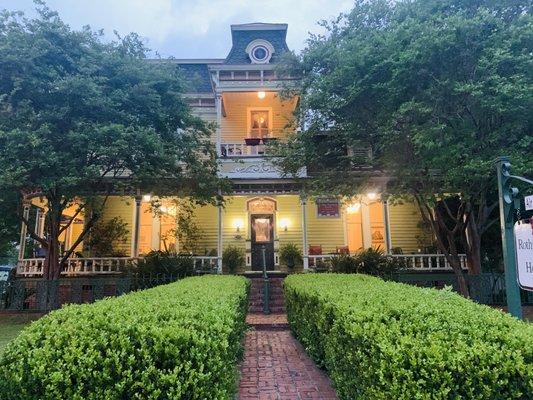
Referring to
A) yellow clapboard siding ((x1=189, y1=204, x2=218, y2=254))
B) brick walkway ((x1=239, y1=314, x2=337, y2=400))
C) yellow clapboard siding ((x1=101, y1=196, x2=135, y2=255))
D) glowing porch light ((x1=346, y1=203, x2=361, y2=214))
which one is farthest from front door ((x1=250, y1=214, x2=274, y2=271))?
brick walkway ((x1=239, y1=314, x2=337, y2=400))

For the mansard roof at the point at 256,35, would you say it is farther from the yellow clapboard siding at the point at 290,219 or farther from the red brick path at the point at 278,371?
the red brick path at the point at 278,371

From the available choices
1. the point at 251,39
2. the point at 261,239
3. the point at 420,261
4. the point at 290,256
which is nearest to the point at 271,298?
the point at 290,256

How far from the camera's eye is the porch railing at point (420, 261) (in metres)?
13.9

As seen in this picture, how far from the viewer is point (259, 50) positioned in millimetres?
16453

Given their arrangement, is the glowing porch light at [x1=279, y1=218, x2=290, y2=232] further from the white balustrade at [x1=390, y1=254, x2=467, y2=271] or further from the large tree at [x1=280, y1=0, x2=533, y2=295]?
the white balustrade at [x1=390, y1=254, x2=467, y2=271]

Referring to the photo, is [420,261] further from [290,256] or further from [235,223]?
[235,223]

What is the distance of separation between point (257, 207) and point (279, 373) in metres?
10.6

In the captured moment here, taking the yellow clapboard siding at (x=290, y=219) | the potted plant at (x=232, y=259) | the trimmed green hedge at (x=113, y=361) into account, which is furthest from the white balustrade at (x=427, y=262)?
the trimmed green hedge at (x=113, y=361)

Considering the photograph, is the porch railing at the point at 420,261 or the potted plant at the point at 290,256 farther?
the potted plant at the point at 290,256

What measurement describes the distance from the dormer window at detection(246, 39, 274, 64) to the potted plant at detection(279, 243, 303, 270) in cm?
787

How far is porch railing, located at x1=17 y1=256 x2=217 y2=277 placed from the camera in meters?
13.9

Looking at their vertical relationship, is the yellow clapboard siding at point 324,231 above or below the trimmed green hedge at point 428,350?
above

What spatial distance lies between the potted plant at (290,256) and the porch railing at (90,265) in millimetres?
→ 2586

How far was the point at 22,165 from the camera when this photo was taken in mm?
9195
